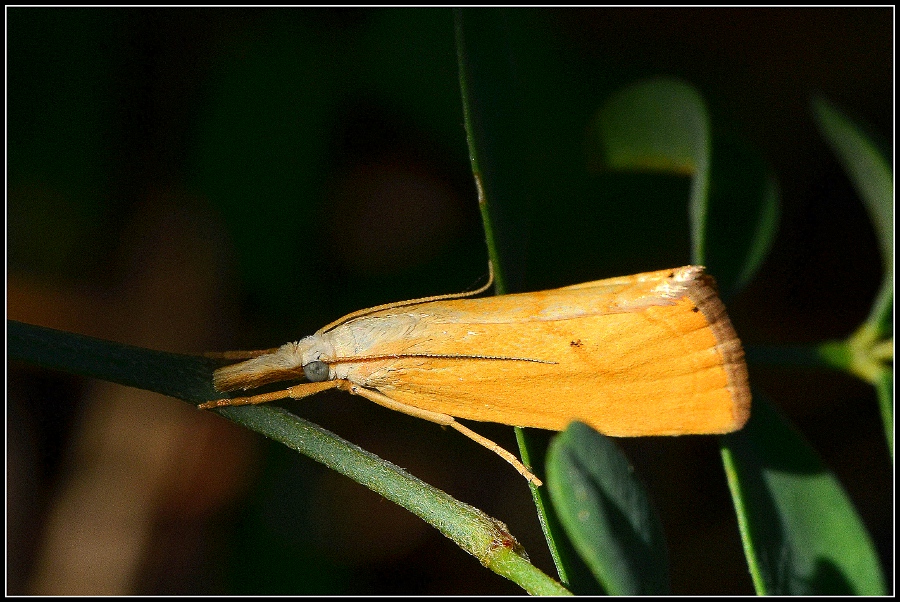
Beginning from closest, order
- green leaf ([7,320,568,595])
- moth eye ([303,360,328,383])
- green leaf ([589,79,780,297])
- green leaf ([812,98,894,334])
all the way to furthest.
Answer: green leaf ([7,320,568,595])
moth eye ([303,360,328,383])
green leaf ([589,79,780,297])
green leaf ([812,98,894,334])

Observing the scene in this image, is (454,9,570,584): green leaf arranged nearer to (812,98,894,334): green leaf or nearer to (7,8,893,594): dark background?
(7,8,893,594): dark background

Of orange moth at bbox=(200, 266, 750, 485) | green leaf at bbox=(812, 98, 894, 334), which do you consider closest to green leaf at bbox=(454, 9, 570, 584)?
orange moth at bbox=(200, 266, 750, 485)

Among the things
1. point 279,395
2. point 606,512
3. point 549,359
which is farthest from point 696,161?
point 279,395

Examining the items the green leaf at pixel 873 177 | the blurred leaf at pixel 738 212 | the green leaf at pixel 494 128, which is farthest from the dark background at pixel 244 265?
the green leaf at pixel 494 128

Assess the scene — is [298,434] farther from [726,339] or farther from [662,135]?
[662,135]

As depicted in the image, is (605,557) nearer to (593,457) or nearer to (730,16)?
(593,457)

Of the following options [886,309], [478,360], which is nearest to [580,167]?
[478,360]
